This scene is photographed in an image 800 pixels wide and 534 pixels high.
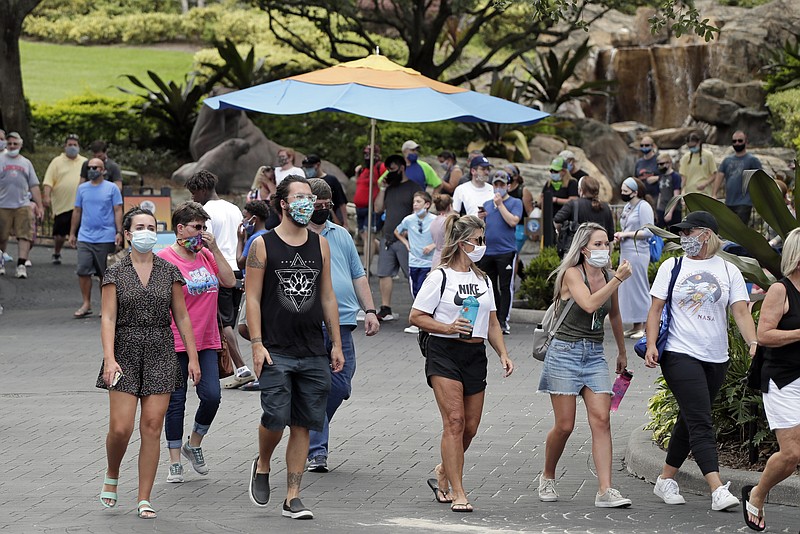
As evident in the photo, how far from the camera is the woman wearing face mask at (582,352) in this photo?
25.3 ft

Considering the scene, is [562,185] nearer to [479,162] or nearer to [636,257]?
[479,162]

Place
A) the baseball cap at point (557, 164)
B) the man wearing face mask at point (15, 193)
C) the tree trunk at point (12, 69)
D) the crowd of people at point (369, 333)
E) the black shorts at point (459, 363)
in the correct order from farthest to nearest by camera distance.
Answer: the tree trunk at point (12, 69) → the man wearing face mask at point (15, 193) → the baseball cap at point (557, 164) → the black shorts at point (459, 363) → the crowd of people at point (369, 333)

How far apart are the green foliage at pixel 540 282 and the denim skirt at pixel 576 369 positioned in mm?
8053

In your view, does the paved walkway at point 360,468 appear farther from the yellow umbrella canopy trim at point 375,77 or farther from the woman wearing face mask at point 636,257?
the yellow umbrella canopy trim at point 375,77

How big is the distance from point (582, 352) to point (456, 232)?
3.37 feet

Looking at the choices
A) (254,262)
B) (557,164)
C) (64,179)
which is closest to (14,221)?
(64,179)

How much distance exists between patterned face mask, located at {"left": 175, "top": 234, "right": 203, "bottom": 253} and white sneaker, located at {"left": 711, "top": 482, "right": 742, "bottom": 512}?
137 inches

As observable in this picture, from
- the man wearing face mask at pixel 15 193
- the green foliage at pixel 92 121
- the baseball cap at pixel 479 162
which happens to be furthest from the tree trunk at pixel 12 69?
the baseball cap at pixel 479 162

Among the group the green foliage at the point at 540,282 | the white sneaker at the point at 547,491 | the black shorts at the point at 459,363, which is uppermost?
the black shorts at the point at 459,363

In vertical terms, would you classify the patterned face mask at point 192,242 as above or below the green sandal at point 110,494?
above

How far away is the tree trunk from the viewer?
24156 mm

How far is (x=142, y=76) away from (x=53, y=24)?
956 centimetres

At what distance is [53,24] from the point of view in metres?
51.5

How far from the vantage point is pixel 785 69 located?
31516 mm
